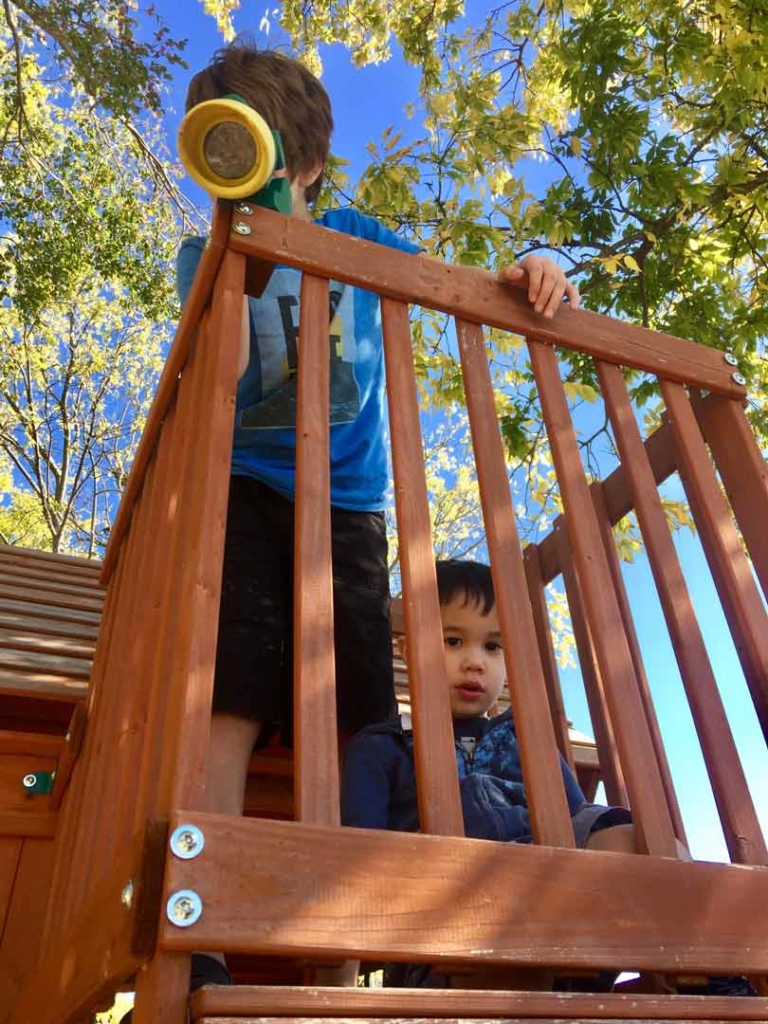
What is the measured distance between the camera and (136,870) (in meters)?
1.03

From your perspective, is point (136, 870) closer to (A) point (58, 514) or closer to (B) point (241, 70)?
(B) point (241, 70)

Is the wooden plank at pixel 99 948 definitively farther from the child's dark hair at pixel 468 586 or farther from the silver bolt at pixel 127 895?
the child's dark hair at pixel 468 586

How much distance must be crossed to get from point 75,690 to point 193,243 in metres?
1.46

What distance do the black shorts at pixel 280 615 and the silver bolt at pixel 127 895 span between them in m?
0.79

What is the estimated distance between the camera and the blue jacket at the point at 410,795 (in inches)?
75.5

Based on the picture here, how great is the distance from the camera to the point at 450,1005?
41.5 inches

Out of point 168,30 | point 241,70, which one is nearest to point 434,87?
point 168,30

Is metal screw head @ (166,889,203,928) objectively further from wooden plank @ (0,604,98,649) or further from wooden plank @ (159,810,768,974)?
wooden plank @ (0,604,98,649)

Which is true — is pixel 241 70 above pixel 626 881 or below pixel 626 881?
above

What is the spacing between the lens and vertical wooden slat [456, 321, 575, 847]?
4.42ft

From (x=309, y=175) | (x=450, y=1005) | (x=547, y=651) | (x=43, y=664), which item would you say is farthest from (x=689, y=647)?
(x=43, y=664)

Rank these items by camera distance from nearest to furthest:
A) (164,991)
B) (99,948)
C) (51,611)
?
(164,991)
(99,948)
(51,611)

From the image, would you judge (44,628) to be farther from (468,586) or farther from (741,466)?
(741,466)

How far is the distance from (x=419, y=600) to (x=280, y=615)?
680 mm
